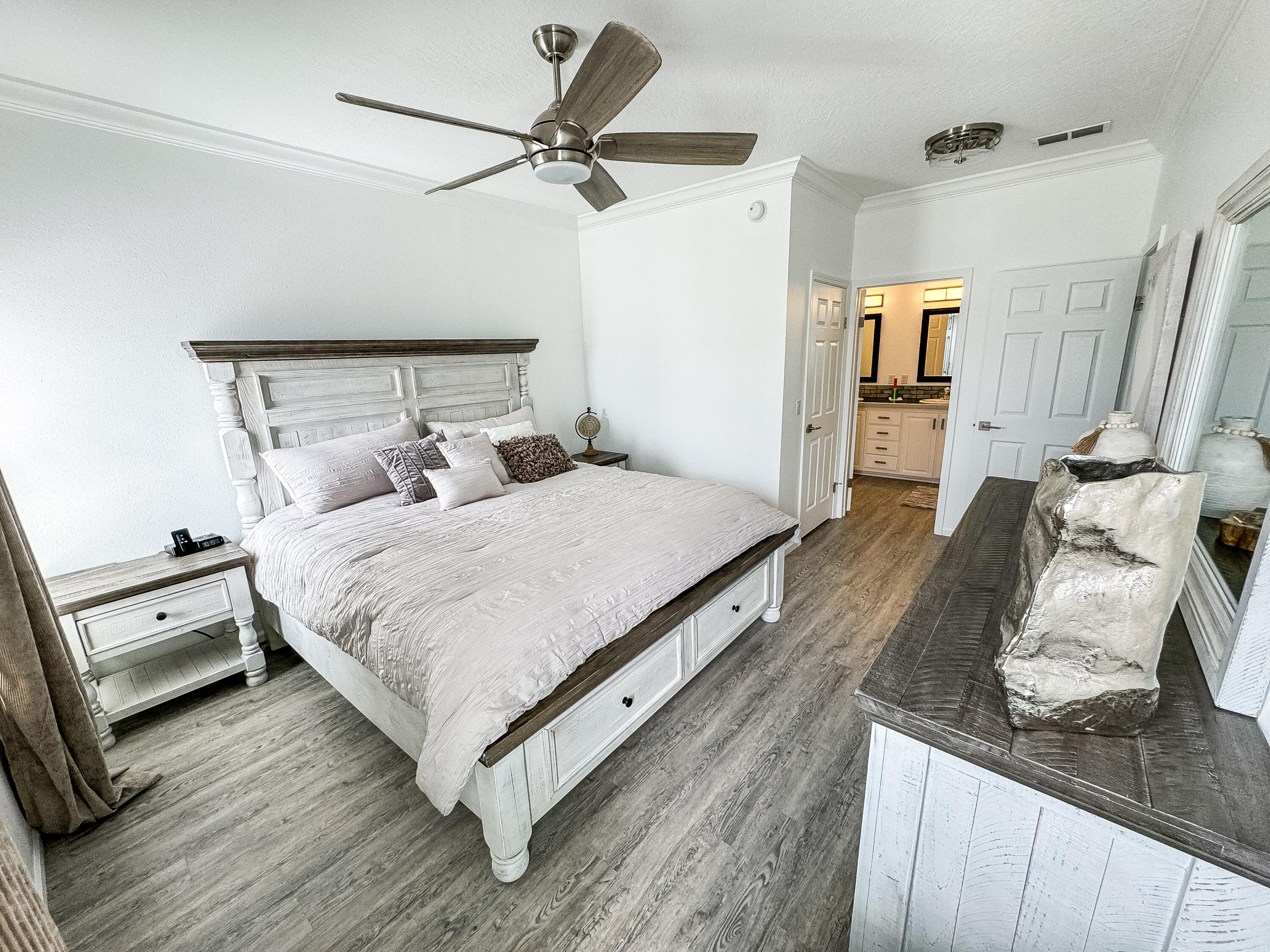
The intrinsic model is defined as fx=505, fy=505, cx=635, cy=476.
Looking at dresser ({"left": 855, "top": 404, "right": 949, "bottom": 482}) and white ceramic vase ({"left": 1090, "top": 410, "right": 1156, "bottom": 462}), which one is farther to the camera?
dresser ({"left": 855, "top": 404, "right": 949, "bottom": 482})

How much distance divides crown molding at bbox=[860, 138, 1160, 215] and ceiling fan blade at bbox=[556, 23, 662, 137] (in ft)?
9.59

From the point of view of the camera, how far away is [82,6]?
1.53 meters

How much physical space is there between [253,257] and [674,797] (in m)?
3.17

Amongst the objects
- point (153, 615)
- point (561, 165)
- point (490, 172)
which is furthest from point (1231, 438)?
point (153, 615)

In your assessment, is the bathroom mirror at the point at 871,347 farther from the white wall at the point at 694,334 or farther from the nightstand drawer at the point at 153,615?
the nightstand drawer at the point at 153,615

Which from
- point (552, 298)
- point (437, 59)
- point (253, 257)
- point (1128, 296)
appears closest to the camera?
point (437, 59)

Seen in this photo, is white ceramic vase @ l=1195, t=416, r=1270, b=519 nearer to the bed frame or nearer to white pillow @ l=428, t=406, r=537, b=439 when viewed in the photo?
the bed frame

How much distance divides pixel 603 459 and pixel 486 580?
2.28m

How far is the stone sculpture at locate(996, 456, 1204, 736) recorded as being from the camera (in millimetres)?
732

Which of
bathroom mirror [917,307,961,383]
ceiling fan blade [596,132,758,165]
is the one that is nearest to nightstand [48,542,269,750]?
ceiling fan blade [596,132,758,165]

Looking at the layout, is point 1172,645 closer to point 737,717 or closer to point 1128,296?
point 737,717

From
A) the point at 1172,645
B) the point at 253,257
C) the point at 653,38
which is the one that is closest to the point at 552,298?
the point at 253,257

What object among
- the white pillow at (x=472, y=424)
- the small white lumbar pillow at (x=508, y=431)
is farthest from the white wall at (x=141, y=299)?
the small white lumbar pillow at (x=508, y=431)

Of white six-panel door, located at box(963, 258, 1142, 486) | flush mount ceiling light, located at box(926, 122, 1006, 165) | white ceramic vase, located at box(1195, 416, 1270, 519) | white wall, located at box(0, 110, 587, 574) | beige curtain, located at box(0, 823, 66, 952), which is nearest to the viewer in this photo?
beige curtain, located at box(0, 823, 66, 952)
